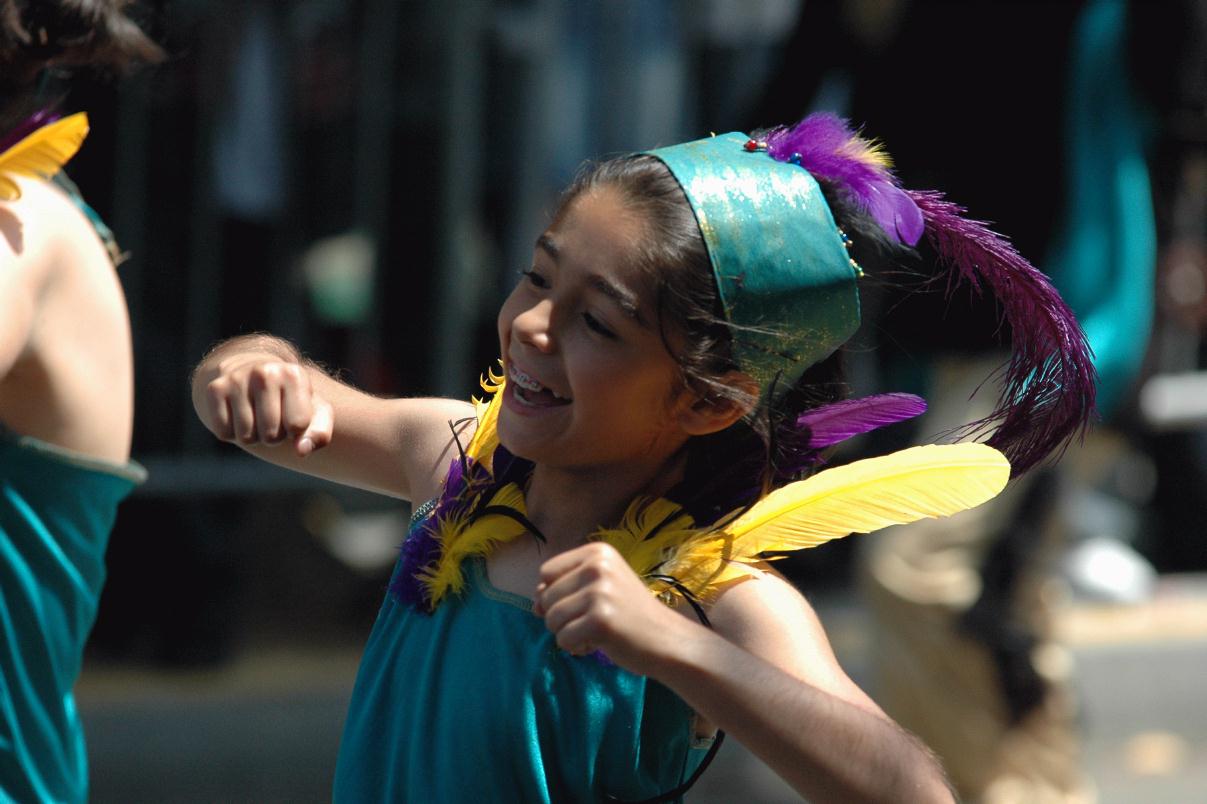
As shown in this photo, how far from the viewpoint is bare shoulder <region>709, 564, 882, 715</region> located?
5.63 feet

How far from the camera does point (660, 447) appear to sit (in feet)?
6.35

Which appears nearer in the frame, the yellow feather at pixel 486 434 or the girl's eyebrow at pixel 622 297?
the girl's eyebrow at pixel 622 297

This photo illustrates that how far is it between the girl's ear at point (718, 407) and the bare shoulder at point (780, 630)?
0.16m

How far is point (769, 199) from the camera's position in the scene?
6.10 ft

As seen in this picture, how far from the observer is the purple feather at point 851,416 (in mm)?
1999

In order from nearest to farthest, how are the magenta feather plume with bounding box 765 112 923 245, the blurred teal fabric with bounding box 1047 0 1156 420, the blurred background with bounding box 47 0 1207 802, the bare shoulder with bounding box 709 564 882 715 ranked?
1. the bare shoulder with bounding box 709 564 882 715
2. the magenta feather plume with bounding box 765 112 923 245
3. the blurred teal fabric with bounding box 1047 0 1156 420
4. the blurred background with bounding box 47 0 1207 802

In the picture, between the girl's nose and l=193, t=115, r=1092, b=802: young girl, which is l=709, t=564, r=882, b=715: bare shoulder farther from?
the girl's nose

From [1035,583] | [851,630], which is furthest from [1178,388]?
[1035,583]

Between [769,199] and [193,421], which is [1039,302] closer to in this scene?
[769,199]

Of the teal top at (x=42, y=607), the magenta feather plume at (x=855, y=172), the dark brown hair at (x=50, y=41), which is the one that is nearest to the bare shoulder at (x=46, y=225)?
the dark brown hair at (x=50, y=41)

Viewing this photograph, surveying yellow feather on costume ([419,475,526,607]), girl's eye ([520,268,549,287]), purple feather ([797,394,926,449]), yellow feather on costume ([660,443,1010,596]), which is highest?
girl's eye ([520,268,549,287])

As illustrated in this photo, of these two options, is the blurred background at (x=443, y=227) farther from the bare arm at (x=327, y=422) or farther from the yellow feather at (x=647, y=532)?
the yellow feather at (x=647, y=532)

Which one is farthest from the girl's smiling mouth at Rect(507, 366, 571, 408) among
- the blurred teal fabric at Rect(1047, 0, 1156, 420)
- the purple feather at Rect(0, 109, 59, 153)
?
the blurred teal fabric at Rect(1047, 0, 1156, 420)

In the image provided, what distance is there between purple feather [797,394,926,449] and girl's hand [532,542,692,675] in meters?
0.45
